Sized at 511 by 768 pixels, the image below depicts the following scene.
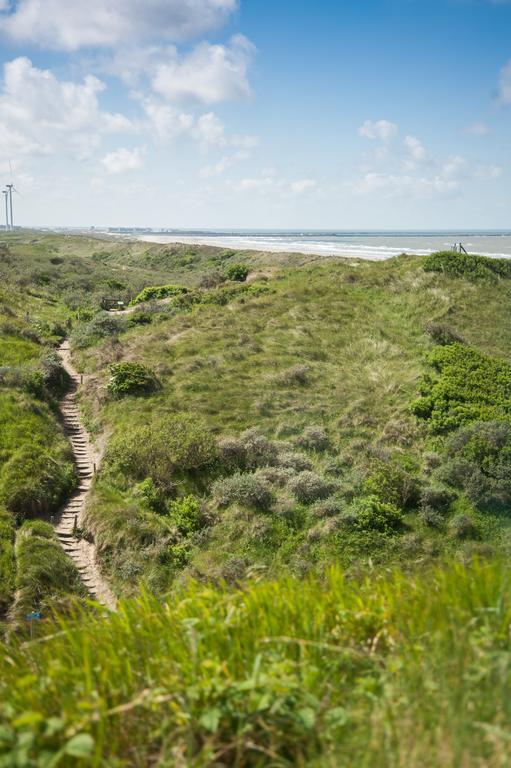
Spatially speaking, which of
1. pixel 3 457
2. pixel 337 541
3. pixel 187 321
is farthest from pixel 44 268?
pixel 337 541

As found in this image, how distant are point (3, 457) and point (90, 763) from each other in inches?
797

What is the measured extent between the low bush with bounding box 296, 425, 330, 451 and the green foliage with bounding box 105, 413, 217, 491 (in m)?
3.65

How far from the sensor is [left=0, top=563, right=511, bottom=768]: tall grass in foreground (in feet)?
9.23

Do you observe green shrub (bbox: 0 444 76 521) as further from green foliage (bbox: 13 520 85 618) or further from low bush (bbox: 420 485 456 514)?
low bush (bbox: 420 485 456 514)

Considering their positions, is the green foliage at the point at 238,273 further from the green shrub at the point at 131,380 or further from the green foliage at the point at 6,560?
the green foliage at the point at 6,560

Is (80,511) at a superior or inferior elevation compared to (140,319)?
inferior

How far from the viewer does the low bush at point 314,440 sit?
21891 mm

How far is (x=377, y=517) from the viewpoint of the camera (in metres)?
17.3

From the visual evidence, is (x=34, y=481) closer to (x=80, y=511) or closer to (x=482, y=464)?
(x=80, y=511)

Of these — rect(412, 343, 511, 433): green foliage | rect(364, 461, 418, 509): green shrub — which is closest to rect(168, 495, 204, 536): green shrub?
rect(364, 461, 418, 509): green shrub

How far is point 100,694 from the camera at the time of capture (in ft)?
11.2

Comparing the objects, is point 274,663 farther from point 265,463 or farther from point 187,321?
point 187,321

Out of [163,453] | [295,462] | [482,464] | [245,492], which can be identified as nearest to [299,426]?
[295,462]

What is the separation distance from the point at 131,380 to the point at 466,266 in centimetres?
2555
